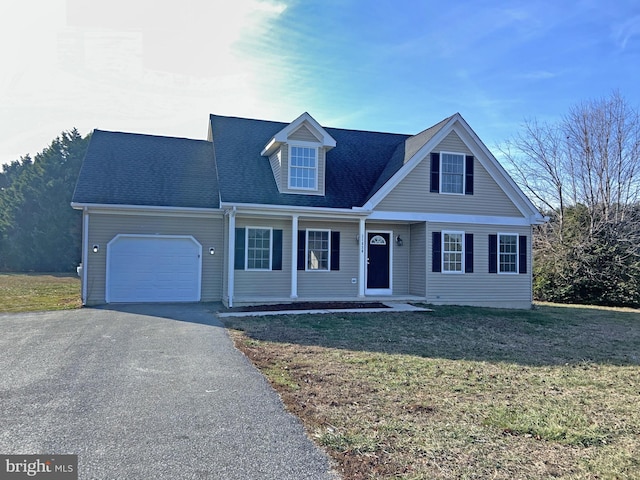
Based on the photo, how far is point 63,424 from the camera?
413cm

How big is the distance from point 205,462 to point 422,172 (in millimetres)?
12626

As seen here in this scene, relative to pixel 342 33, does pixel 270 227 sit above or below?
below

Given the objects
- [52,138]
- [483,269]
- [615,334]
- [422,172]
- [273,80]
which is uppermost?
[52,138]

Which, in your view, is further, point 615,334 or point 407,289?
point 407,289

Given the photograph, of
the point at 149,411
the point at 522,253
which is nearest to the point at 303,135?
the point at 522,253

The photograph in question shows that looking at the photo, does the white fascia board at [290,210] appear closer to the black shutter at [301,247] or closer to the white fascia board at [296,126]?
the black shutter at [301,247]

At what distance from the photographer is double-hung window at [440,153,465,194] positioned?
48.4 feet

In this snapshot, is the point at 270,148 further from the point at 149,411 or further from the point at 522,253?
the point at 149,411

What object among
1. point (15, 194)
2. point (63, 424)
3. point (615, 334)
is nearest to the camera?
point (63, 424)

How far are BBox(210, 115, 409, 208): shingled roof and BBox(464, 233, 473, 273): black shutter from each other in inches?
133

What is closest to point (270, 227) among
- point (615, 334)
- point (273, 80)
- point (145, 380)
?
point (273, 80)

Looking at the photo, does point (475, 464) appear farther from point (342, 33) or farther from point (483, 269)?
point (483, 269)

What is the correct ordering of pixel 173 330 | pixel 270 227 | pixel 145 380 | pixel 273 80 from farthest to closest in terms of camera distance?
pixel 270 227, pixel 273 80, pixel 173 330, pixel 145 380

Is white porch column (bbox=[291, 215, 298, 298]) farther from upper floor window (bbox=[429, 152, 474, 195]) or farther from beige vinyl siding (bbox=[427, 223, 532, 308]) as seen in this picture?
upper floor window (bbox=[429, 152, 474, 195])
